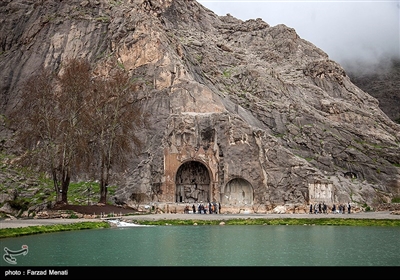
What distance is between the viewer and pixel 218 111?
73.5 m

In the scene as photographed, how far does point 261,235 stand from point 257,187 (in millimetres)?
31939

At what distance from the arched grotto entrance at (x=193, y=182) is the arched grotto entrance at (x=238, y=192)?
9.70ft

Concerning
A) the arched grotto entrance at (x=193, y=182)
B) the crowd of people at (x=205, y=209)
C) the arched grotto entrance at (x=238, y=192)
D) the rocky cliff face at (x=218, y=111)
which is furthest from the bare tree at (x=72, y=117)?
the arched grotto entrance at (x=238, y=192)

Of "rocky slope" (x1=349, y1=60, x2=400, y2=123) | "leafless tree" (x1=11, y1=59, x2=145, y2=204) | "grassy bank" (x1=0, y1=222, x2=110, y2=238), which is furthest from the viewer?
"rocky slope" (x1=349, y1=60, x2=400, y2=123)

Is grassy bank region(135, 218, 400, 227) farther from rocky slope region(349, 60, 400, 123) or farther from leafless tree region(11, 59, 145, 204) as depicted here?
rocky slope region(349, 60, 400, 123)

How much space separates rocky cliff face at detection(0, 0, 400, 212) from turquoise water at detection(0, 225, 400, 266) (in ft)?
92.5

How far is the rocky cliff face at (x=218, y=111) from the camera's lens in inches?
2522

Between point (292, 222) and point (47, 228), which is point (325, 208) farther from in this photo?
point (47, 228)

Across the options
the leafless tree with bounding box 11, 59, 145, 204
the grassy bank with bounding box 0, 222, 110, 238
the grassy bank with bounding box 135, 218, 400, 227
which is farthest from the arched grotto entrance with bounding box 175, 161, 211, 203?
the grassy bank with bounding box 0, 222, 110, 238

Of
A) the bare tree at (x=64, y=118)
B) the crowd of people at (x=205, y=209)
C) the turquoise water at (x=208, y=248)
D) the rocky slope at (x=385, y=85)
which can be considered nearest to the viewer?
the turquoise water at (x=208, y=248)

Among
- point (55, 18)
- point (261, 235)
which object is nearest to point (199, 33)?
point (55, 18)

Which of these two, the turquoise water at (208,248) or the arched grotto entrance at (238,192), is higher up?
the arched grotto entrance at (238,192)

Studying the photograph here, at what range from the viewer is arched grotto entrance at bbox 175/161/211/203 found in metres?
67.2

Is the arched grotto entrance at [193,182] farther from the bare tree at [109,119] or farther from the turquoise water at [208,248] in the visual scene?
the turquoise water at [208,248]
